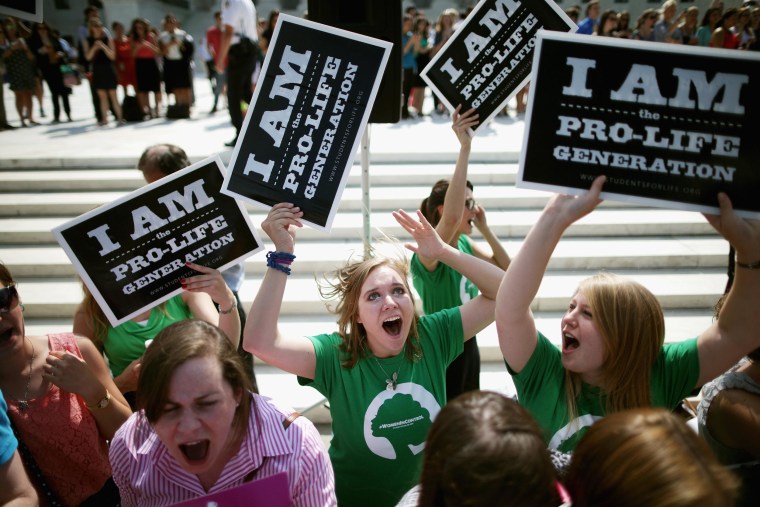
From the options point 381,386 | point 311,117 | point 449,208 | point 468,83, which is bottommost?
point 381,386

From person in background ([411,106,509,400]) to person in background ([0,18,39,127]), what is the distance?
10.1 meters

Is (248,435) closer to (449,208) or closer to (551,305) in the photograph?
(449,208)

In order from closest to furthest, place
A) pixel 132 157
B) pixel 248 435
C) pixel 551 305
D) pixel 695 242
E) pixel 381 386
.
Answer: pixel 248 435, pixel 381 386, pixel 551 305, pixel 695 242, pixel 132 157

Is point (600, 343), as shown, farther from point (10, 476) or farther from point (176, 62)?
point (176, 62)

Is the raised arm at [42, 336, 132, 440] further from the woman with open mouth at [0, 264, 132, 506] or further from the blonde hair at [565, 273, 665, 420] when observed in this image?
the blonde hair at [565, 273, 665, 420]

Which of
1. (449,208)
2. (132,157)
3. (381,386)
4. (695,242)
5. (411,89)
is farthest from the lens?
(411,89)

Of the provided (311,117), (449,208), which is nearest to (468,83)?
(449,208)

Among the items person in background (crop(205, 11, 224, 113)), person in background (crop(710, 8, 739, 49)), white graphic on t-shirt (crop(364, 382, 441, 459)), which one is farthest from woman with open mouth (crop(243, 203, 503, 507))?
person in background (crop(710, 8, 739, 49))

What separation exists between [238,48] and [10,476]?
5959mm

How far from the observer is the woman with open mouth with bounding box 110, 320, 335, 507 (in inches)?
53.0

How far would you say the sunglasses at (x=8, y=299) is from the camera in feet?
5.61

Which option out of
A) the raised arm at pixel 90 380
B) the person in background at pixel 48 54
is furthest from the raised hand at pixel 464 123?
the person in background at pixel 48 54

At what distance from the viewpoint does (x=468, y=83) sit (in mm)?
2707

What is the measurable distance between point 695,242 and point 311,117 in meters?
5.26
